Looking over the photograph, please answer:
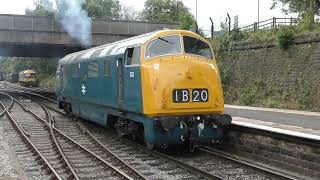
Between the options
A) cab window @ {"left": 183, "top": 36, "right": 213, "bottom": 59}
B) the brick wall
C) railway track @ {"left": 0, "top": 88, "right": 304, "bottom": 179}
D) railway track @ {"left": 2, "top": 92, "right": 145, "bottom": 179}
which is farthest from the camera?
the brick wall

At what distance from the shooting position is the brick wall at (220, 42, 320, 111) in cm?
1995

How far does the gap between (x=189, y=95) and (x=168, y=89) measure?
598 mm

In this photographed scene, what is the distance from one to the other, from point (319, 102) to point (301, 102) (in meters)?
1.04

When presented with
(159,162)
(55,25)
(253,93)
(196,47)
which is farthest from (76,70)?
(55,25)

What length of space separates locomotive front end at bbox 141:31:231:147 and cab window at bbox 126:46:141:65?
10.4 inches

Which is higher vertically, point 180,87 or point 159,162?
point 180,87

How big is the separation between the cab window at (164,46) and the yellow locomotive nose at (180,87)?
26cm

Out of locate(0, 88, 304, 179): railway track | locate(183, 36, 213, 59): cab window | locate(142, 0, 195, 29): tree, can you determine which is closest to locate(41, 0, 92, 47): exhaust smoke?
locate(0, 88, 304, 179): railway track

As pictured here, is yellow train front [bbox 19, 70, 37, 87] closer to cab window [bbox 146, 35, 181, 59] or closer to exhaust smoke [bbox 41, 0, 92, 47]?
exhaust smoke [bbox 41, 0, 92, 47]

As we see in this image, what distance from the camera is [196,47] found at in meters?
11.9

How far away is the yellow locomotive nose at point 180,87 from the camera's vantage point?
10.8 m

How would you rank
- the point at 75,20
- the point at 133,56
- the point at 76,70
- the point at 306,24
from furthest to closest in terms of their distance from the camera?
the point at 75,20 → the point at 306,24 → the point at 76,70 → the point at 133,56

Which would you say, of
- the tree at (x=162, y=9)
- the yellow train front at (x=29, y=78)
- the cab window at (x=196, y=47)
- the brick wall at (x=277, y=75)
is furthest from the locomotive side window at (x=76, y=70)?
the yellow train front at (x=29, y=78)

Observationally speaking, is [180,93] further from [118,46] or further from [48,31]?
[48,31]
